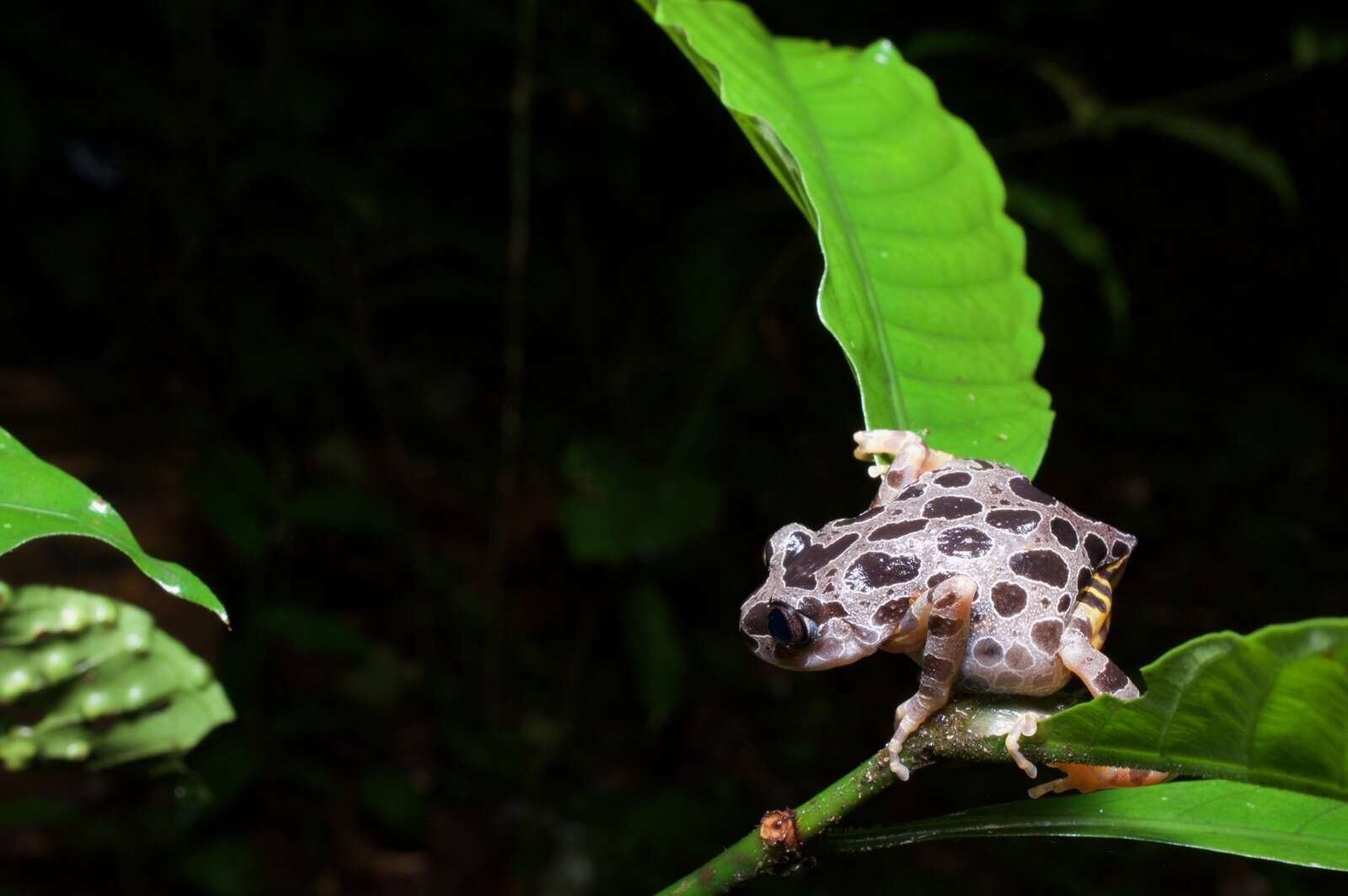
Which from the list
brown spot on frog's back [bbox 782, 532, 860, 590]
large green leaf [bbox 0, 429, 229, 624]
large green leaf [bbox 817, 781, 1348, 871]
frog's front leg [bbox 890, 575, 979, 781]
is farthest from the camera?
brown spot on frog's back [bbox 782, 532, 860, 590]

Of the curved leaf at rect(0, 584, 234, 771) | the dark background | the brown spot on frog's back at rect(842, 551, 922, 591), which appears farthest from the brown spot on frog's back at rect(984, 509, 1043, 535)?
the dark background

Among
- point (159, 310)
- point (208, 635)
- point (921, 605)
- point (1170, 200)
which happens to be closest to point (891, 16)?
point (1170, 200)

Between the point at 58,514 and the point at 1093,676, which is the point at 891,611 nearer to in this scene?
the point at 1093,676

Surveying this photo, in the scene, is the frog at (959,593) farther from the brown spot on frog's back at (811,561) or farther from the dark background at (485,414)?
the dark background at (485,414)

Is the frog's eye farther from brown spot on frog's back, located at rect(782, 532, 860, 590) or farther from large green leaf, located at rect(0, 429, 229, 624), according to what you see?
large green leaf, located at rect(0, 429, 229, 624)

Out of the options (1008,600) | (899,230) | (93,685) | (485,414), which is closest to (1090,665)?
(1008,600)

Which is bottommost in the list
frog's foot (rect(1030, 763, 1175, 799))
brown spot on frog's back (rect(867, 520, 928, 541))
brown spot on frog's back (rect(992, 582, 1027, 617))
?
frog's foot (rect(1030, 763, 1175, 799))

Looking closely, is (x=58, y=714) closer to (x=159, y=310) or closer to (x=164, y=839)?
(x=164, y=839)
